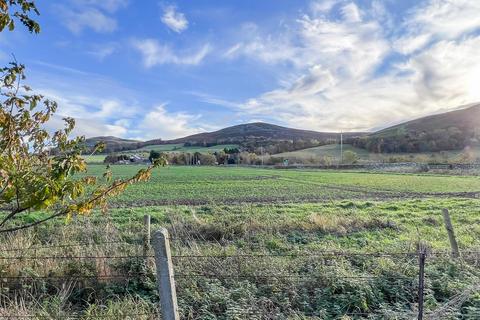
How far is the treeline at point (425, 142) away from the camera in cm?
10375

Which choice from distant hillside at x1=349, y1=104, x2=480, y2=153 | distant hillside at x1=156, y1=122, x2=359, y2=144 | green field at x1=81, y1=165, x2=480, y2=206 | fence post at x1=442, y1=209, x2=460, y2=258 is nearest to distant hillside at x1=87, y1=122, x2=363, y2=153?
distant hillside at x1=156, y1=122, x2=359, y2=144

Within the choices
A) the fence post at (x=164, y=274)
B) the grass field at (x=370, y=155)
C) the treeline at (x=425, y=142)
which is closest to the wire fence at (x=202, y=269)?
the fence post at (x=164, y=274)

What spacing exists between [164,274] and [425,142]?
117454mm

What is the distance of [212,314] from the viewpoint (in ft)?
18.1

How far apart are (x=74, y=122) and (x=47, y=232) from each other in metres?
7.84

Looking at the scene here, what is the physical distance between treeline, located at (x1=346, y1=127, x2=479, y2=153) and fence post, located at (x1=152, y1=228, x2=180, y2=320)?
115152 mm

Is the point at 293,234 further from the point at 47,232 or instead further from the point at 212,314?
the point at 47,232

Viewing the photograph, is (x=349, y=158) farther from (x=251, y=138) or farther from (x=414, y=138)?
(x=251, y=138)

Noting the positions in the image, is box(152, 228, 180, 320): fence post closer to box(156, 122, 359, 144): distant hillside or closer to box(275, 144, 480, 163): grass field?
box(275, 144, 480, 163): grass field

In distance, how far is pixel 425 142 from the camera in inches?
4215

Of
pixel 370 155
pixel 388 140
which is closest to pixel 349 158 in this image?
→ pixel 370 155

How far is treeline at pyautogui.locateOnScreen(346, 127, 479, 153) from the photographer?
340 feet

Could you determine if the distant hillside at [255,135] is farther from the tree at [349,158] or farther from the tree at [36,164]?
the tree at [36,164]

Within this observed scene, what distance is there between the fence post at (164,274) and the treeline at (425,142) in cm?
11515
